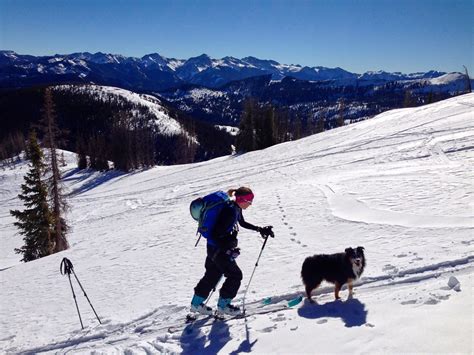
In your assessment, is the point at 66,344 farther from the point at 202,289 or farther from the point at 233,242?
the point at 233,242

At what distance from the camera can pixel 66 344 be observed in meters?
7.30

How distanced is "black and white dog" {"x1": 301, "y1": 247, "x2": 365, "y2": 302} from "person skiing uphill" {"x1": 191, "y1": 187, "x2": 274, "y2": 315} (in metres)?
0.97

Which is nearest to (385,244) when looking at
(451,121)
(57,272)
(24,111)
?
(57,272)

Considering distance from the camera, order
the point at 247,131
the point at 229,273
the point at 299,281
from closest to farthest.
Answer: the point at 229,273 < the point at 299,281 < the point at 247,131

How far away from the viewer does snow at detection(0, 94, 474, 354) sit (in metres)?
5.27

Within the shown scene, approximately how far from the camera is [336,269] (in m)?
6.11

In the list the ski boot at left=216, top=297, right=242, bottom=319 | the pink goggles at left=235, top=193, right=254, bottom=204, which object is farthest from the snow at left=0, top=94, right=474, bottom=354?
the pink goggles at left=235, top=193, right=254, bottom=204

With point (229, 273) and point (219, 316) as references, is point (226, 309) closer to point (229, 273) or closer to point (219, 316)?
point (219, 316)

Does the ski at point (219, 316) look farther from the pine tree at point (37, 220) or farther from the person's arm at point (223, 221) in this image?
the pine tree at point (37, 220)

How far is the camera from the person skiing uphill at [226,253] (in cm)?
596

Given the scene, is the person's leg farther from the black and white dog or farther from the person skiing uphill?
the black and white dog

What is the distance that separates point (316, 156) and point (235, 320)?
78.8 ft

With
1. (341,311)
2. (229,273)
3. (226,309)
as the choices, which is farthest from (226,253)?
(341,311)

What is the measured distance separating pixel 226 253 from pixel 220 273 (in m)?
0.54
